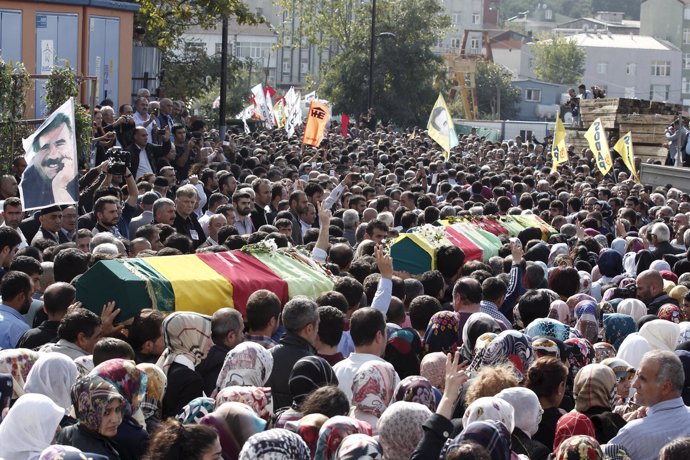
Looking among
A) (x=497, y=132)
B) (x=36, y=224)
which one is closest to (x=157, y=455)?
(x=36, y=224)

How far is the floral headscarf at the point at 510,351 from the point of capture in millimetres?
7672

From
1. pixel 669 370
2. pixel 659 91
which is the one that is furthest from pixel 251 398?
pixel 659 91

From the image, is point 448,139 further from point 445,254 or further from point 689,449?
point 689,449

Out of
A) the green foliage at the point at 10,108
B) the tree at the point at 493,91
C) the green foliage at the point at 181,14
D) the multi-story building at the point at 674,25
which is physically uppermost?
the multi-story building at the point at 674,25

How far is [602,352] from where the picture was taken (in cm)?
871

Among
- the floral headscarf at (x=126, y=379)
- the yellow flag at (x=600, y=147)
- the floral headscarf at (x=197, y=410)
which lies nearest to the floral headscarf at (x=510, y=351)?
the floral headscarf at (x=197, y=410)

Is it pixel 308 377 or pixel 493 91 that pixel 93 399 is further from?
pixel 493 91

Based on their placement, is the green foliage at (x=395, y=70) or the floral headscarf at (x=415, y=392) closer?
the floral headscarf at (x=415, y=392)

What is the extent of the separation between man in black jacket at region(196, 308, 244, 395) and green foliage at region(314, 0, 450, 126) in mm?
53500

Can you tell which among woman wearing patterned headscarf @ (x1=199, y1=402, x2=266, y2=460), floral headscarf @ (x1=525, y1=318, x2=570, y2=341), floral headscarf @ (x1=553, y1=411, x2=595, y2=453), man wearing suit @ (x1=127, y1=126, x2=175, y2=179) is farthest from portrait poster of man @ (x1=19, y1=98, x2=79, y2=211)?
floral headscarf @ (x1=553, y1=411, x2=595, y2=453)

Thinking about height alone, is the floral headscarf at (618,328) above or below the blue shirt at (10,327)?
below

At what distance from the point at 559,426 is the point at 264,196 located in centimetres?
846

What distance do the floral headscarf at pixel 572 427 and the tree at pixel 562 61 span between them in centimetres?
12305

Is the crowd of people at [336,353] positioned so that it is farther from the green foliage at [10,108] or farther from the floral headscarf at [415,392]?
the green foliage at [10,108]
